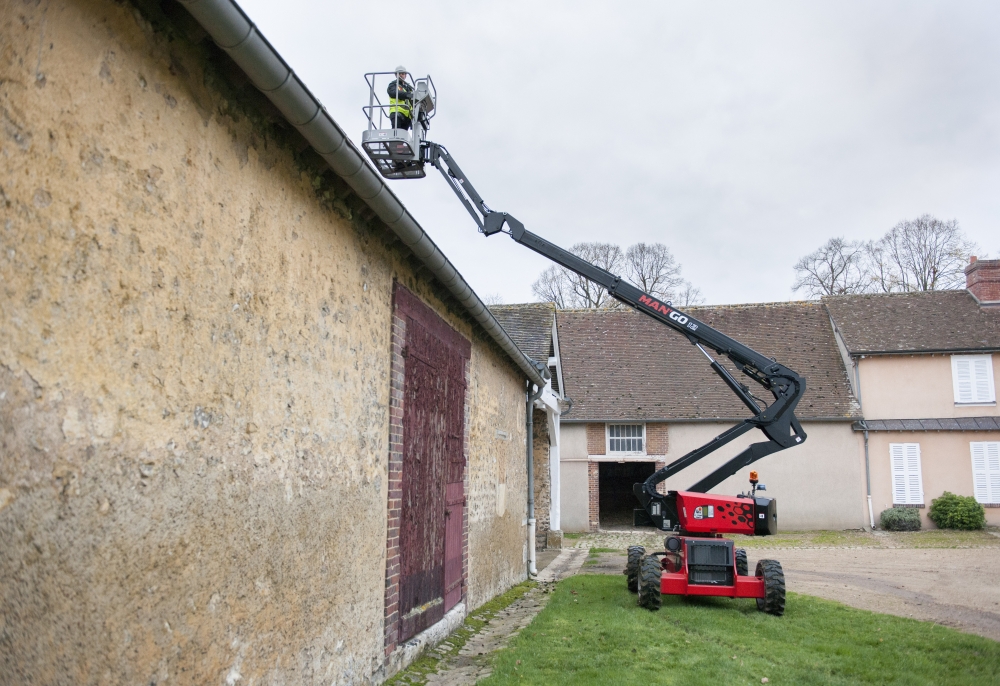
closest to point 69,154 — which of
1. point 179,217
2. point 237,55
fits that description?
point 179,217

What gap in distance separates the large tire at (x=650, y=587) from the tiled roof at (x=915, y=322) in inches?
664

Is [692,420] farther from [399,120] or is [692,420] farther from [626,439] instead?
[399,120]

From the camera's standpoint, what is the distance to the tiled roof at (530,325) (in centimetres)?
1764

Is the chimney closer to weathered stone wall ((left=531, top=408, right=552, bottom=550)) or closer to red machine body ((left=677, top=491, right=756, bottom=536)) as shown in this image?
weathered stone wall ((left=531, top=408, right=552, bottom=550))

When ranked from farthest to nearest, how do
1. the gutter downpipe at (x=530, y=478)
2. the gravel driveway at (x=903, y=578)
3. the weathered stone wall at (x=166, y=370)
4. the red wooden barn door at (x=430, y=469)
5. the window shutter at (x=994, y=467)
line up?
the window shutter at (x=994, y=467)
the gutter downpipe at (x=530, y=478)
the gravel driveway at (x=903, y=578)
the red wooden barn door at (x=430, y=469)
the weathered stone wall at (x=166, y=370)

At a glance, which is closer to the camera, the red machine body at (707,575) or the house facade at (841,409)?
the red machine body at (707,575)

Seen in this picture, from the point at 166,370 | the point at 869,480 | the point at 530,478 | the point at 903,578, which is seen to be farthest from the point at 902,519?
the point at 166,370

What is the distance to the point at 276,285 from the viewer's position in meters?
4.06

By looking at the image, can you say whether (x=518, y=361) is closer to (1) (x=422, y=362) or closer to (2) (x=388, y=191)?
(1) (x=422, y=362)

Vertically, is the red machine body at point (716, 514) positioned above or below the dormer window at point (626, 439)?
below

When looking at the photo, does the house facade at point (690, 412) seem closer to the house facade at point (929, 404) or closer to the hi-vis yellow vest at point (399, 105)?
the house facade at point (929, 404)

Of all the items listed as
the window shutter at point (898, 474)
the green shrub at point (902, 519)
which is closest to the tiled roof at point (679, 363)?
the window shutter at point (898, 474)

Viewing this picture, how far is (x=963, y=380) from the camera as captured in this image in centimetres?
2248

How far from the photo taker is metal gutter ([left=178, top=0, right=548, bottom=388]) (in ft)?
9.77
